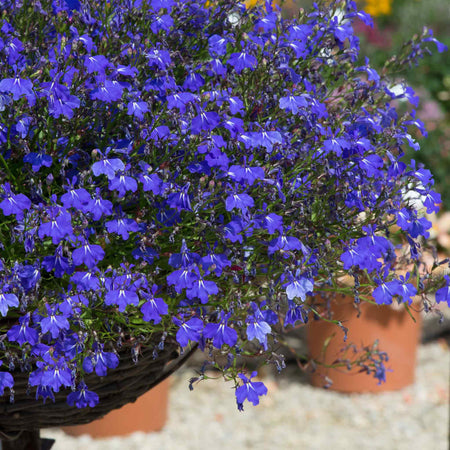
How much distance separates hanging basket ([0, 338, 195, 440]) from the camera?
119cm

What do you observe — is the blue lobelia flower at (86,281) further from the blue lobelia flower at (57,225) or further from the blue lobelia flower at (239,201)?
the blue lobelia flower at (239,201)

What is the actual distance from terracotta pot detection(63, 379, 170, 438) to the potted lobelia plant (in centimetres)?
223

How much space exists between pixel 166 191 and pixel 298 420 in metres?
2.92

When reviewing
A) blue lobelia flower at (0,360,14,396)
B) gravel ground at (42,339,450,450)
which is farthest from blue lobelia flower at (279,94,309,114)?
gravel ground at (42,339,450,450)

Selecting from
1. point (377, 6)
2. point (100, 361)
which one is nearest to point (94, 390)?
point (100, 361)

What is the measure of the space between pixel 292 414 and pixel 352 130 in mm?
2807

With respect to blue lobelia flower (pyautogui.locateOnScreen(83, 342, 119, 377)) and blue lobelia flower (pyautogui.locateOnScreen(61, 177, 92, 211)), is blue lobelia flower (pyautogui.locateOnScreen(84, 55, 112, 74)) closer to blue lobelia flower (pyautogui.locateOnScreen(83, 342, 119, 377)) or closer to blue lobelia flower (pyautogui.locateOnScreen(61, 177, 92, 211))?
blue lobelia flower (pyautogui.locateOnScreen(61, 177, 92, 211))

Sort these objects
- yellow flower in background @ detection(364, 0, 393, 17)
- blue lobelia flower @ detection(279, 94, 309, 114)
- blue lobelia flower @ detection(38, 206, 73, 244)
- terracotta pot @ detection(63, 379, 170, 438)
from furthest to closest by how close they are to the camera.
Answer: yellow flower in background @ detection(364, 0, 393, 17) → terracotta pot @ detection(63, 379, 170, 438) → blue lobelia flower @ detection(279, 94, 309, 114) → blue lobelia flower @ detection(38, 206, 73, 244)

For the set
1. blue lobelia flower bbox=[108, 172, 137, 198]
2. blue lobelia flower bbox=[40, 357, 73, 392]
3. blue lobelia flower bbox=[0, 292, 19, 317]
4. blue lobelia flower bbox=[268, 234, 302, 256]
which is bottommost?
blue lobelia flower bbox=[40, 357, 73, 392]

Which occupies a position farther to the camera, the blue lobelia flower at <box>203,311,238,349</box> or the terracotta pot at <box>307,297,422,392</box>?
the terracotta pot at <box>307,297,422,392</box>

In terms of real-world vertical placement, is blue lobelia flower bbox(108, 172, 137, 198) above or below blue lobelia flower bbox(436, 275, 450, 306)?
above

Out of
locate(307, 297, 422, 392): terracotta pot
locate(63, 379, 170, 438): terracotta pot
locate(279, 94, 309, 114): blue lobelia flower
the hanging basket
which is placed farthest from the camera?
locate(307, 297, 422, 392): terracotta pot

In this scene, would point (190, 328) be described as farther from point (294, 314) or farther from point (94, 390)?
point (94, 390)

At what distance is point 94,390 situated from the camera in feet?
4.01
